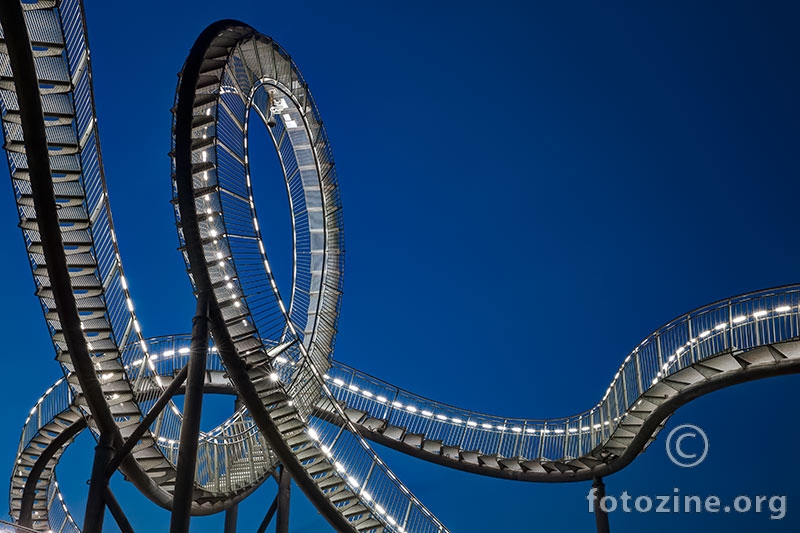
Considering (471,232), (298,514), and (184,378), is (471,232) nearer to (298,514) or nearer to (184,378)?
(298,514)

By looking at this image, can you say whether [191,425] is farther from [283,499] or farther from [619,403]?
[619,403]

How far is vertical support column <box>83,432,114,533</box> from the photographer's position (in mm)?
13234

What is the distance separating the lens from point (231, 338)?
14578 millimetres

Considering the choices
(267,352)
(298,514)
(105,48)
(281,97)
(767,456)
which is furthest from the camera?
(105,48)

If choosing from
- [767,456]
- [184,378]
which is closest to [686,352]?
[184,378]

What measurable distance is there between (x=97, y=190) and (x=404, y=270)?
52043 millimetres

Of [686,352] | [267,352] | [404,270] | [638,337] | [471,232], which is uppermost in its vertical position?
[471,232]

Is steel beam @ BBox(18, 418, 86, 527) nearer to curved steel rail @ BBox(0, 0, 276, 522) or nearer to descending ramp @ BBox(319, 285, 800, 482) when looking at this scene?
curved steel rail @ BBox(0, 0, 276, 522)

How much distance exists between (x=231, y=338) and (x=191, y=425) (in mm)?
1984

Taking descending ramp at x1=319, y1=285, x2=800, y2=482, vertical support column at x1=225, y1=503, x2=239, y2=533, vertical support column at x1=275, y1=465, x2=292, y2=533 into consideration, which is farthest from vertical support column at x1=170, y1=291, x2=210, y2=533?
vertical support column at x1=225, y1=503, x2=239, y2=533

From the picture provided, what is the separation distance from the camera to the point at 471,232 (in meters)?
68.6

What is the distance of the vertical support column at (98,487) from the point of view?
13.2m

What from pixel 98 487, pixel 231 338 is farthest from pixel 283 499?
pixel 98 487

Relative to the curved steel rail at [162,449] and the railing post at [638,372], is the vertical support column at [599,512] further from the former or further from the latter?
the curved steel rail at [162,449]
